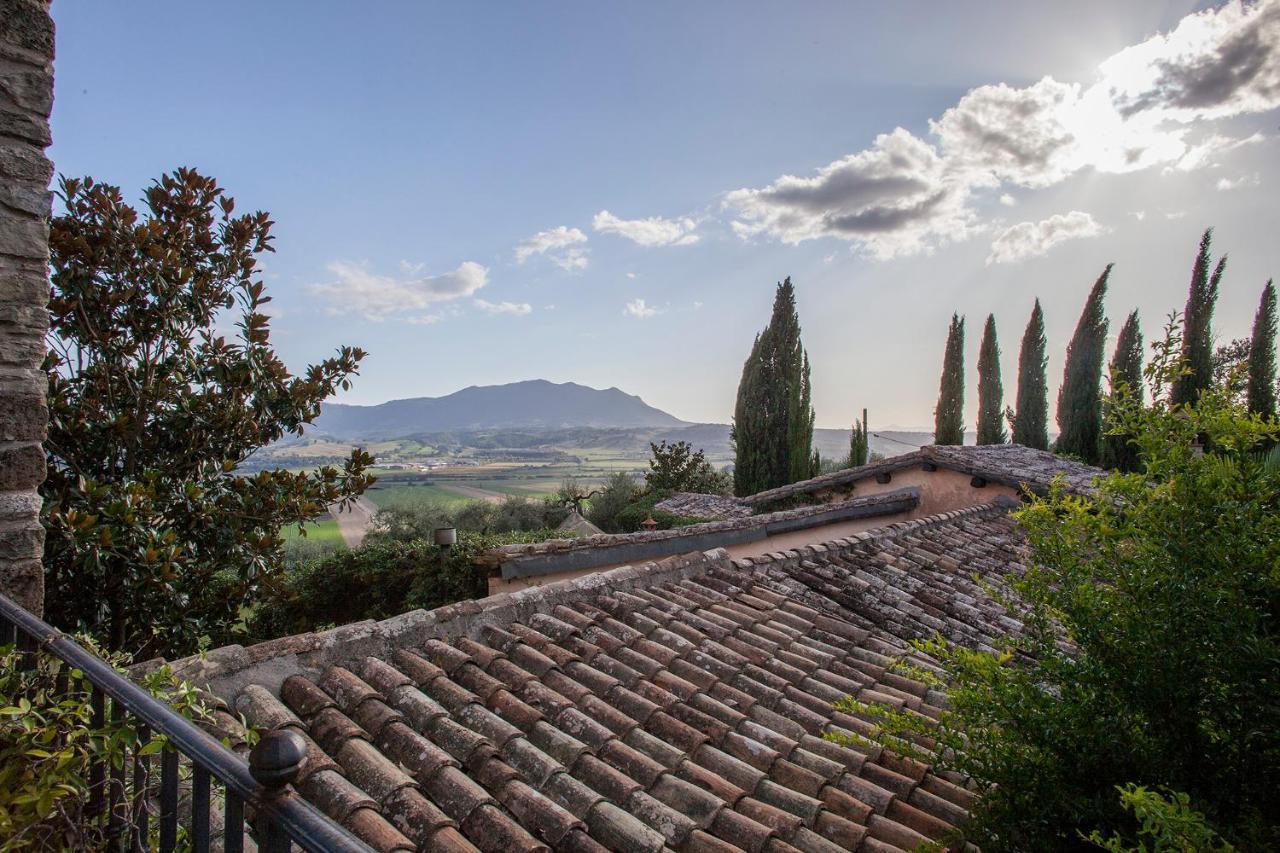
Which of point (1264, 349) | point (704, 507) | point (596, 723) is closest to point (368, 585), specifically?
point (704, 507)

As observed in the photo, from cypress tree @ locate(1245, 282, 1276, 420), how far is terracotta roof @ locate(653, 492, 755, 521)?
55.3ft

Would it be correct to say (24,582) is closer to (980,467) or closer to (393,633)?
(393,633)

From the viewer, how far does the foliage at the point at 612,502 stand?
22627 mm

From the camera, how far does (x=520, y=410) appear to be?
168 m

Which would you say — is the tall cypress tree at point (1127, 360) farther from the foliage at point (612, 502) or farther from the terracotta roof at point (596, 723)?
the terracotta roof at point (596, 723)

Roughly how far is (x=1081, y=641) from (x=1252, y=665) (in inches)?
20.4

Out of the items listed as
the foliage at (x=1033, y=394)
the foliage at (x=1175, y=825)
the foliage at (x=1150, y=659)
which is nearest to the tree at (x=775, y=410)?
the foliage at (x=1033, y=394)

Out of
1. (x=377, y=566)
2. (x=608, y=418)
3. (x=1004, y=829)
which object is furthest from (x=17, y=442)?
(x=608, y=418)

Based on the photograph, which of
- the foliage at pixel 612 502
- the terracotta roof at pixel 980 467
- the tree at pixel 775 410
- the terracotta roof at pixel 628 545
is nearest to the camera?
the terracotta roof at pixel 628 545

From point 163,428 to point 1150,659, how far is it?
5368 millimetres

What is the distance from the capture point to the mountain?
135625 millimetres

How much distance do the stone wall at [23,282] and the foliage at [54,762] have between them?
2.54 feet

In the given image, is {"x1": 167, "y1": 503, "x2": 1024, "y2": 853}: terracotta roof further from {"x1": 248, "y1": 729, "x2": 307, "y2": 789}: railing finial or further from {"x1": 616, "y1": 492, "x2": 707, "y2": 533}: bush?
{"x1": 616, "y1": 492, "x2": 707, "y2": 533}: bush

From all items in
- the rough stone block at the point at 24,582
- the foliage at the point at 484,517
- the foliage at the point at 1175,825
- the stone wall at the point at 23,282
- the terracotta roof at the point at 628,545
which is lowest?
the foliage at the point at 484,517
